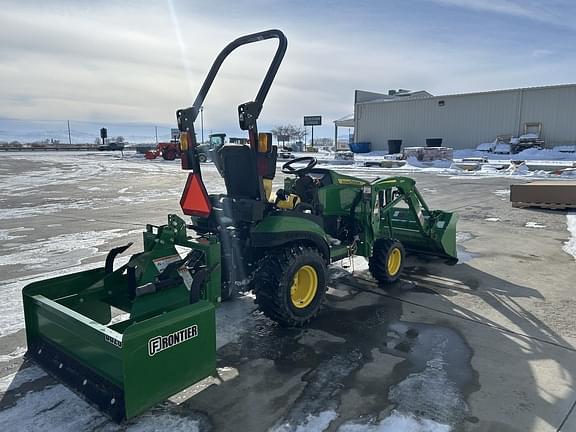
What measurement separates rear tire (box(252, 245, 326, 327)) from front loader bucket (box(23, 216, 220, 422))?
46 cm

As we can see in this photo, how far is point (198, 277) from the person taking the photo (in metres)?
3.42

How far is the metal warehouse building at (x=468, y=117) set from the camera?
3040 centimetres

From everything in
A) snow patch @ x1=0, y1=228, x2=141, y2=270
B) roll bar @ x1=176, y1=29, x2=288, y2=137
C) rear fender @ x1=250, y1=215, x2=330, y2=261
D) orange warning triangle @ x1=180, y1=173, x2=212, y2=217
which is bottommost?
snow patch @ x1=0, y1=228, x2=141, y2=270

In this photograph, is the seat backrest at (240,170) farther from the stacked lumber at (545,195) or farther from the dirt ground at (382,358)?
the stacked lumber at (545,195)

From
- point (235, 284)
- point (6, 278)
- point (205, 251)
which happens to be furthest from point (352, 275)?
point (6, 278)

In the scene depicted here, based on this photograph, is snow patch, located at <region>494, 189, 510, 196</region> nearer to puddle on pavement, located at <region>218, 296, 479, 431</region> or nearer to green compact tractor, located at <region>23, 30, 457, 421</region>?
green compact tractor, located at <region>23, 30, 457, 421</region>

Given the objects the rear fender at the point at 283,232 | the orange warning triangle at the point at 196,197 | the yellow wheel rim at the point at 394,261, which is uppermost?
the orange warning triangle at the point at 196,197

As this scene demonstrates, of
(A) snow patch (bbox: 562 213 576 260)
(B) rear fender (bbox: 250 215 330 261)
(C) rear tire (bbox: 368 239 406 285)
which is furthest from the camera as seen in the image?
(A) snow patch (bbox: 562 213 576 260)

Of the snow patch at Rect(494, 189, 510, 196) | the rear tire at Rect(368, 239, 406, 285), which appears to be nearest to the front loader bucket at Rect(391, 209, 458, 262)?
the rear tire at Rect(368, 239, 406, 285)

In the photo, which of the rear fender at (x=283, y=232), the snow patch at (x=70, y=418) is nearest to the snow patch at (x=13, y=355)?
the snow patch at (x=70, y=418)

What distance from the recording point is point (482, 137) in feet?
111

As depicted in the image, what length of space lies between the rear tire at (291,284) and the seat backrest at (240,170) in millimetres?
616

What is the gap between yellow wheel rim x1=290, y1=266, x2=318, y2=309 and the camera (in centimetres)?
425

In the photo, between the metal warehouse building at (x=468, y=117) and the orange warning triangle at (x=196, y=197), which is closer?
the orange warning triangle at (x=196, y=197)
